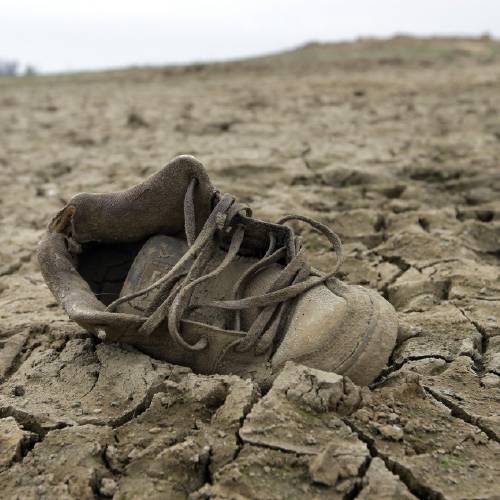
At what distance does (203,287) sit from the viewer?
1819 millimetres

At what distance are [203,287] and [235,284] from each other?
3.8 inches

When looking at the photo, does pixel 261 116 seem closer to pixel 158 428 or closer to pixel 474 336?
pixel 474 336

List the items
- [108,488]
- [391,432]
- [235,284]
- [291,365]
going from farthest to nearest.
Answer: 1. [235,284]
2. [291,365]
3. [391,432]
4. [108,488]

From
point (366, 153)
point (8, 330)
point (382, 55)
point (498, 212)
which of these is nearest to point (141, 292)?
point (8, 330)

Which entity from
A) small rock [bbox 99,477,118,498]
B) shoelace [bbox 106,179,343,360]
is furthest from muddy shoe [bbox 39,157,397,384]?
small rock [bbox 99,477,118,498]

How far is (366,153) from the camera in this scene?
12.8ft

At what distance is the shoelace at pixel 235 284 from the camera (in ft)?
5.50

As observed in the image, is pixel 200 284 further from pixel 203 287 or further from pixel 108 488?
pixel 108 488

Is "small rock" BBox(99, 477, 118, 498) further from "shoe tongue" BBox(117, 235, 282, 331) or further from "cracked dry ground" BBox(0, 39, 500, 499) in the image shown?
"shoe tongue" BBox(117, 235, 282, 331)

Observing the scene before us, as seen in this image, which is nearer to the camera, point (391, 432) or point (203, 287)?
point (391, 432)

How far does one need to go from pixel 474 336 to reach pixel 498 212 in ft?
3.88

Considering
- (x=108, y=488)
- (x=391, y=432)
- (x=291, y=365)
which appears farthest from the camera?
(x=291, y=365)

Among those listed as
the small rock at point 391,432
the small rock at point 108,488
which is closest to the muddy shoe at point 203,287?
the small rock at point 391,432

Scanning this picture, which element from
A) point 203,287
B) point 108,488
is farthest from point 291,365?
point 108,488
